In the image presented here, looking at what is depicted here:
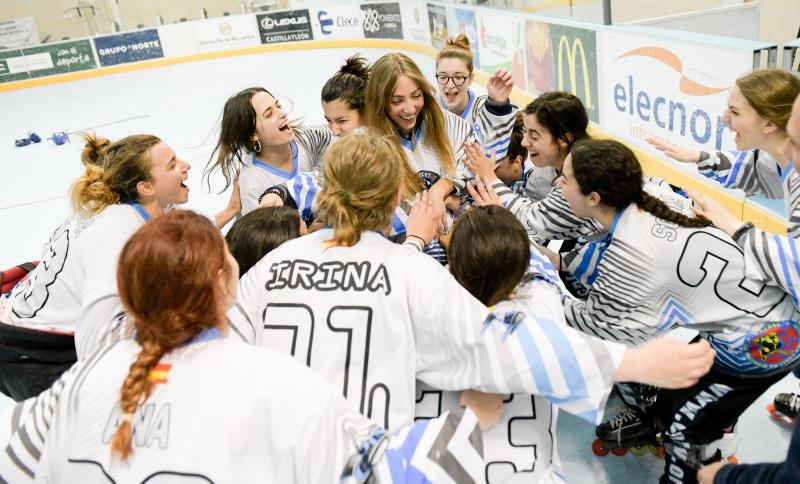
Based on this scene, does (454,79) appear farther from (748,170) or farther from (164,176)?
(164,176)

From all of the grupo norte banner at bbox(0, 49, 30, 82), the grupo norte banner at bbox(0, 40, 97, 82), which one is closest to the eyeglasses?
the grupo norte banner at bbox(0, 40, 97, 82)

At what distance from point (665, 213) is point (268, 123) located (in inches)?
78.7

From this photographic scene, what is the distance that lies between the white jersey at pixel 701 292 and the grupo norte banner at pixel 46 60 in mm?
Answer: 14972

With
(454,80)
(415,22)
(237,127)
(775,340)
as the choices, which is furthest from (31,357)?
(415,22)

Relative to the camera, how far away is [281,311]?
1524 mm

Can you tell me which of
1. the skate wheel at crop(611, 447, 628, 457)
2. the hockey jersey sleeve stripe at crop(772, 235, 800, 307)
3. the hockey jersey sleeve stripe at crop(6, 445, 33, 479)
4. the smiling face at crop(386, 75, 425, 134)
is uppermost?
the smiling face at crop(386, 75, 425, 134)

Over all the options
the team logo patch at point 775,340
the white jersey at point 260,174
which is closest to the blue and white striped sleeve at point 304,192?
the white jersey at point 260,174

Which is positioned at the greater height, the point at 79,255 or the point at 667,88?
the point at 79,255

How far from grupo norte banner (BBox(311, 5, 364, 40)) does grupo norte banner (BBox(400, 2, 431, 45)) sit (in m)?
1.61

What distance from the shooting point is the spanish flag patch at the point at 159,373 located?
3.81 feet

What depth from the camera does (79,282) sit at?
2.21 metres

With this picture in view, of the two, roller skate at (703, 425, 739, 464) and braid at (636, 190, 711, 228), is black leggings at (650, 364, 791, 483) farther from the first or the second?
braid at (636, 190, 711, 228)

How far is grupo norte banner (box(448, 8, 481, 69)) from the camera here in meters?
8.45

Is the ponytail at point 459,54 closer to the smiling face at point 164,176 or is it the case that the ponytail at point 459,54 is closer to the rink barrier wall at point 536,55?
the rink barrier wall at point 536,55
